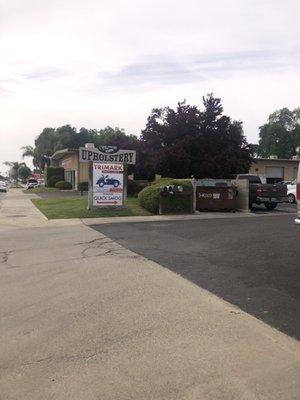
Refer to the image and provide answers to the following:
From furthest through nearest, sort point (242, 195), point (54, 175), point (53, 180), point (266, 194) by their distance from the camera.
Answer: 1. point (54, 175)
2. point (53, 180)
3. point (266, 194)
4. point (242, 195)

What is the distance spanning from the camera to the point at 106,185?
2223 centimetres

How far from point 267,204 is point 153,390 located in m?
21.3

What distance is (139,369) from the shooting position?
→ 466 centimetres

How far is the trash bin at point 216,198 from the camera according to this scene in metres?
22.6

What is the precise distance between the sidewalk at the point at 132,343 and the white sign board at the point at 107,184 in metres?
13.0

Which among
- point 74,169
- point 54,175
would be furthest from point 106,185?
point 54,175

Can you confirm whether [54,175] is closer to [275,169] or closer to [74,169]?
[74,169]

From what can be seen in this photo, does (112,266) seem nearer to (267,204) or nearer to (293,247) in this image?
(293,247)

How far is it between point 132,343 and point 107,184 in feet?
56.2

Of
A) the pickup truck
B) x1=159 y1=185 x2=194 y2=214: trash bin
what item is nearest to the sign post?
x1=159 y1=185 x2=194 y2=214: trash bin

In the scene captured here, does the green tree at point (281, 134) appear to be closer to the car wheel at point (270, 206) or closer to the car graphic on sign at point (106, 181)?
the car wheel at point (270, 206)

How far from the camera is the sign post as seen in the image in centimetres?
2202

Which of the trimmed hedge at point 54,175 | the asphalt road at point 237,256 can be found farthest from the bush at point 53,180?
the asphalt road at point 237,256

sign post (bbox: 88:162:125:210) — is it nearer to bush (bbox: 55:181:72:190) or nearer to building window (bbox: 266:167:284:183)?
building window (bbox: 266:167:284:183)
